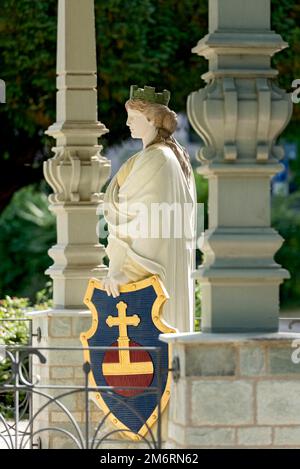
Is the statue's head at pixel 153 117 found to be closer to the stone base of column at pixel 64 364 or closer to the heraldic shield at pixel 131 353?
the heraldic shield at pixel 131 353

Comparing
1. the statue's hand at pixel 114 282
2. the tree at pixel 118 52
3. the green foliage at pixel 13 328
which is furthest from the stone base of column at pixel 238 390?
the tree at pixel 118 52

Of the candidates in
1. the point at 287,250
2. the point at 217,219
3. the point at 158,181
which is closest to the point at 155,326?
the point at 158,181

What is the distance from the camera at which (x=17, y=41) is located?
23.3m

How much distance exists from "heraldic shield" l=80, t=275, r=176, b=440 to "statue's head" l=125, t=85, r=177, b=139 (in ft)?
3.39

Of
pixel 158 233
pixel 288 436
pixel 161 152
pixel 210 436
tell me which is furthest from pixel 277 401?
pixel 161 152

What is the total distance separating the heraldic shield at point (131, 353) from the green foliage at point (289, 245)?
2321 cm

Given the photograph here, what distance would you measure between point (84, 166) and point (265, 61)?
10.6ft

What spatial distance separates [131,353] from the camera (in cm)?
1020

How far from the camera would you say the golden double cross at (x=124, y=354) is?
33.4ft

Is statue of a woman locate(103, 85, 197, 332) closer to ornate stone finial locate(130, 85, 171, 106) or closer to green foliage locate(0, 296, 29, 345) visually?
ornate stone finial locate(130, 85, 171, 106)

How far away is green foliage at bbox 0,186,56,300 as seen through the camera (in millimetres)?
32406

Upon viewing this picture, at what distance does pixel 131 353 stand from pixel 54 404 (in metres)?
1.72

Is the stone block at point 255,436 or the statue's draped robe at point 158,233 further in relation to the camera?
the statue's draped robe at point 158,233
